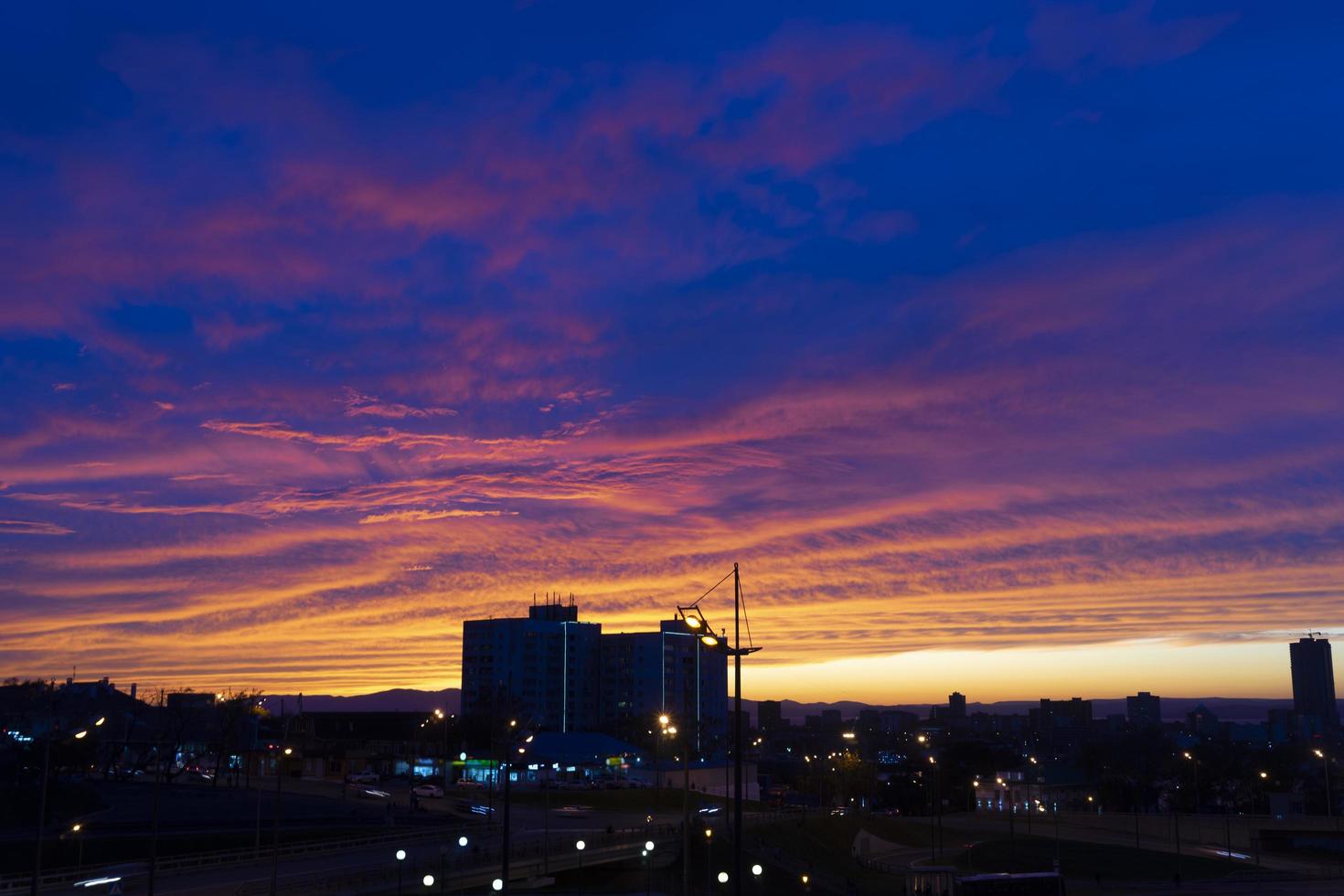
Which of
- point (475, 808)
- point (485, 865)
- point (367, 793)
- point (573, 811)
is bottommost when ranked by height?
point (573, 811)

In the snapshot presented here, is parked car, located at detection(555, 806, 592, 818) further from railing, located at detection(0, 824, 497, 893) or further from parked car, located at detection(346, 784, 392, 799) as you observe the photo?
railing, located at detection(0, 824, 497, 893)

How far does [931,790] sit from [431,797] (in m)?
80.5

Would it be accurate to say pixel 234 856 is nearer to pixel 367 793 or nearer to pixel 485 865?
pixel 485 865

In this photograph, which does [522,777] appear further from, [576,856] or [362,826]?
[576,856]

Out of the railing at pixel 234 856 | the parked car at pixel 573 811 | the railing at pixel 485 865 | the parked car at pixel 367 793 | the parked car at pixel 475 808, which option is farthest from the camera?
the parked car at pixel 367 793

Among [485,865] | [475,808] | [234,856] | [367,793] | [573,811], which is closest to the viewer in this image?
[485,865]

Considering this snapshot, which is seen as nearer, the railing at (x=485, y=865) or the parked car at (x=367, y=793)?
the railing at (x=485, y=865)

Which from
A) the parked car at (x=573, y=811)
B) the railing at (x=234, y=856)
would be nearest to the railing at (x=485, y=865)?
the railing at (x=234, y=856)

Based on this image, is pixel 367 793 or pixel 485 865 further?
pixel 367 793

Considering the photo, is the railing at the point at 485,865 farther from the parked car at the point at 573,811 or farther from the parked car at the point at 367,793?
the parked car at the point at 367,793

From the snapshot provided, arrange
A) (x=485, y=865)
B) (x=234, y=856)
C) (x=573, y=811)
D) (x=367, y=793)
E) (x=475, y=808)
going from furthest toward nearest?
(x=367, y=793), (x=573, y=811), (x=475, y=808), (x=234, y=856), (x=485, y=865)

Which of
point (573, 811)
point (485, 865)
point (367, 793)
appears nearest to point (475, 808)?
point (573, 811)

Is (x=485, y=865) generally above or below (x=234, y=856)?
below

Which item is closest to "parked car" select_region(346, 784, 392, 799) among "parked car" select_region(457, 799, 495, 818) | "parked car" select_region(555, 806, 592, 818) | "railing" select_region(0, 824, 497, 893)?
"parked car" select_region(457, 799, 495, 818)
